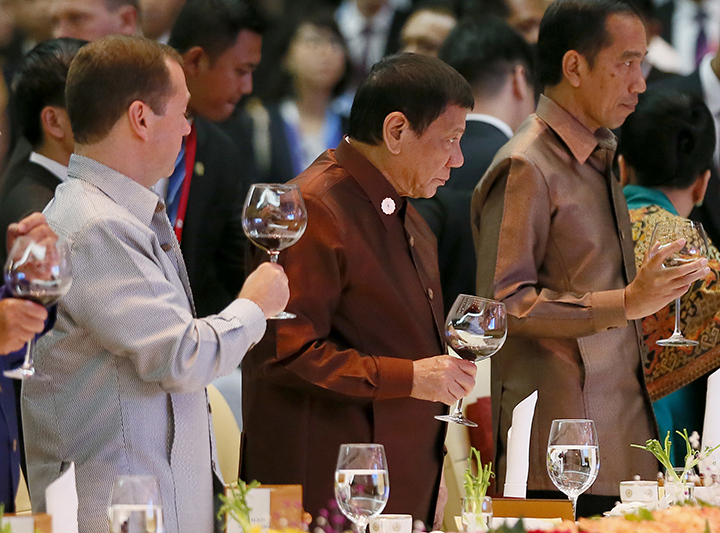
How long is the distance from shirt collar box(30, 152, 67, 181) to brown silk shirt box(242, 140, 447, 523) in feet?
3.67

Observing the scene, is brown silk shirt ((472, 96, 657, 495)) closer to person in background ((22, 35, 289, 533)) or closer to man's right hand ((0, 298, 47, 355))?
person in background ((22, 35, 289, 533))

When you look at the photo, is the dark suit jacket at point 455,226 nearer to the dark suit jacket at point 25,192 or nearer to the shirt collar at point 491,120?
the shirt collar at point 491,120

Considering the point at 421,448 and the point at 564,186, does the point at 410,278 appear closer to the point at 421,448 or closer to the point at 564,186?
the point at 421,448

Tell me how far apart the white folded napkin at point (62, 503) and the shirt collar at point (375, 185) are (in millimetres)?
1144

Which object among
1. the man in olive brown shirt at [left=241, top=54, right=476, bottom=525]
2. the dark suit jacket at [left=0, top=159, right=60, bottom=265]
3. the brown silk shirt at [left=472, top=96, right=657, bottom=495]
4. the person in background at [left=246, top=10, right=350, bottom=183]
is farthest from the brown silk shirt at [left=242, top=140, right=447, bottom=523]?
the person in background at [left=246, top=10, right=350, bottom=183]

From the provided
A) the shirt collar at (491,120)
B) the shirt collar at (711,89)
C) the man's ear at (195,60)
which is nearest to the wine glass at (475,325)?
the man's ear at (195,60)

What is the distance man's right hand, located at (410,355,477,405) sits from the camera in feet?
7.47

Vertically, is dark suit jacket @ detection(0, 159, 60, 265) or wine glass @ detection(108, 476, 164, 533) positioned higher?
dark suit jacket @ detection(0, 159, 60, 265)

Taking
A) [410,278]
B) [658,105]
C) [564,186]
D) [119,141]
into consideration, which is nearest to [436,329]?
[410,278]

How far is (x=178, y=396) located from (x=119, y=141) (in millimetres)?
502

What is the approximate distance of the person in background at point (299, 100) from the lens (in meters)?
3.75

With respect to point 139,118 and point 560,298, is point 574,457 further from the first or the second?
point 139,118

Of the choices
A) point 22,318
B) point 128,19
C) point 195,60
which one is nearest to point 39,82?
point 128,19

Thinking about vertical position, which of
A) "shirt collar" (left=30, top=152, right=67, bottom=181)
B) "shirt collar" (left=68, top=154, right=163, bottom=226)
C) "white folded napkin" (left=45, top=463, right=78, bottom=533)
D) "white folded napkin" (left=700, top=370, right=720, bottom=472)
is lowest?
"white folded napkin" (left=45, top=463, right=78, bottom=533)
